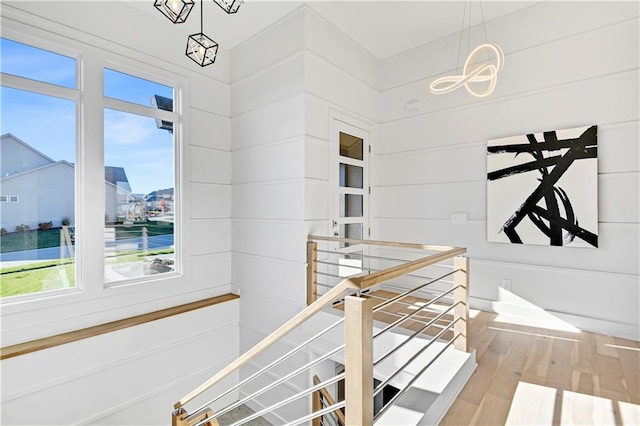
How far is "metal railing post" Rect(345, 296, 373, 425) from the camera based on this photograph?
117 centimetres

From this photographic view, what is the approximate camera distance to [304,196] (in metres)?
3.04

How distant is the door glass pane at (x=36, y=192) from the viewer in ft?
8.32

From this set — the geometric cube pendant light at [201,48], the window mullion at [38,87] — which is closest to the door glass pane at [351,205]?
the geometric cube pendant light at [201,48]

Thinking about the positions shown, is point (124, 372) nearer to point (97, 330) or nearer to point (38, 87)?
point (97, 330)

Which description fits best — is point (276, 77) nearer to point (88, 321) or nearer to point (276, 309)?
point (276, 309)

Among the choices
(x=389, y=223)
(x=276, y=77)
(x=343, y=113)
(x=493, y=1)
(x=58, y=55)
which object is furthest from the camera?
(x=389, y=223)

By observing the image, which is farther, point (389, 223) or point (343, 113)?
point (389, 223)

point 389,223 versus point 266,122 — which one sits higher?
point 266,122

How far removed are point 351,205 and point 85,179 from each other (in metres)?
2.68

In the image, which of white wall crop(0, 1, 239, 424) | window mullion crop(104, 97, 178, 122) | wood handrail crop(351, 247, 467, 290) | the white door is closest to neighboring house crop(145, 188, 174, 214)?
white wall crop(0, 1, 239, 424)

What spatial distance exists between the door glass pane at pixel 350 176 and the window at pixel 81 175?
1.88 metres

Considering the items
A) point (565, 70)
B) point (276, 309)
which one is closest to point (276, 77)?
point (276, 309)

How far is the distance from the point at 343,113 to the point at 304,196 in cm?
116

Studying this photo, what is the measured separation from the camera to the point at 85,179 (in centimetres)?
283
